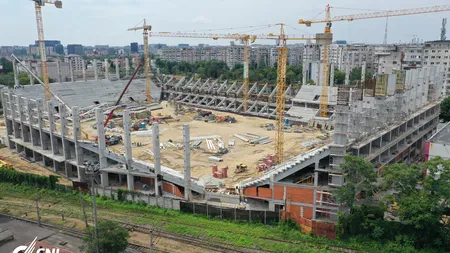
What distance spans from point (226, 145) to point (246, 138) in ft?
12.4

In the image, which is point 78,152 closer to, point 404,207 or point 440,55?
point 404,207

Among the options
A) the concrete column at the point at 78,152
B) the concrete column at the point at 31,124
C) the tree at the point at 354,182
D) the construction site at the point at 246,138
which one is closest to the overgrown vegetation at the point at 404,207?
the tree at the point at 354,182

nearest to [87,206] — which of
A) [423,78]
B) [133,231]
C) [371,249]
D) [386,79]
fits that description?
[133,231]

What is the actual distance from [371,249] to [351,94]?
33.3 feet

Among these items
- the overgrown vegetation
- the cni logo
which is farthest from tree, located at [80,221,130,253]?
the overgrown vegetation

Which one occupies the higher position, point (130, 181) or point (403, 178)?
point (403, 178)

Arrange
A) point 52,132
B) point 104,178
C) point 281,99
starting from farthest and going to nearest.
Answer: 1. point 281,99
2. point 52,132
3. point 104,178

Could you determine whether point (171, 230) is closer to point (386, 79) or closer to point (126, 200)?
point (126, 200)

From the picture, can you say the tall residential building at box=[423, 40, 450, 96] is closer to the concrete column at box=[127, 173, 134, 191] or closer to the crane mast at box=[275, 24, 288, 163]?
the crane mast at box=[275, 24, 288, 163]

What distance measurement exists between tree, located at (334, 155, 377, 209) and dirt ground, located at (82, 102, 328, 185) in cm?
1034

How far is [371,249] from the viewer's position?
18828 millimetres

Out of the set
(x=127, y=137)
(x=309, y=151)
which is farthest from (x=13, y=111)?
(x=309, y=151)

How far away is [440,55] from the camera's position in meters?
63.7

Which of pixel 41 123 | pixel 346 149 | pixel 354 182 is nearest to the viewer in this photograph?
pixel 354 182
